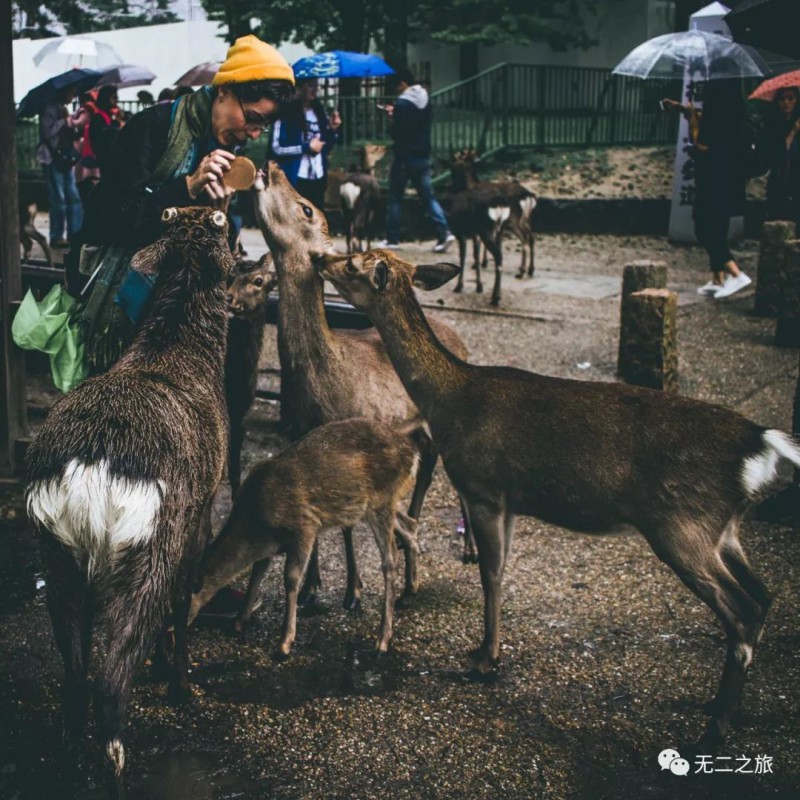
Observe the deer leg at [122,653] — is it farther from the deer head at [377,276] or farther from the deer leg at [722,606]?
the deer leg at [722,606]

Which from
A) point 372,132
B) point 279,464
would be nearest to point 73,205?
point 372,132

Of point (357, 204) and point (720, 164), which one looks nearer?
point (720, 164)

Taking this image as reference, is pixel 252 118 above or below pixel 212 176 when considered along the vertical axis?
above

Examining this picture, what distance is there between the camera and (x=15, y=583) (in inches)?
198

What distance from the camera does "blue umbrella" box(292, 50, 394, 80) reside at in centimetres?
1403

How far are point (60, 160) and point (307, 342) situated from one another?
33.3ft

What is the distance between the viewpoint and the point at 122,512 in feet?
10.7

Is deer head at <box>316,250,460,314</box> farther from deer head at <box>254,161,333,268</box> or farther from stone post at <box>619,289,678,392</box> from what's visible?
stone post at <box>619,289,678,392</box>

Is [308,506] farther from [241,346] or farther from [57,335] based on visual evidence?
[57,335]

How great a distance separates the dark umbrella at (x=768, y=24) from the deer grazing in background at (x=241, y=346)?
275 cm

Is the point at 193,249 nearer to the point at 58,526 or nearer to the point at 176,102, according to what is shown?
the point at 176,102

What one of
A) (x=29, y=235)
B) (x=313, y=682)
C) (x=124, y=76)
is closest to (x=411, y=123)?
(x=29, y=235)

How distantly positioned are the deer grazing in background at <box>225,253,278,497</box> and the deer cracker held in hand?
0.85 m

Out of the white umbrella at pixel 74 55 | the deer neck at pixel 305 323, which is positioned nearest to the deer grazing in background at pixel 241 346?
the deer neck at pixel 305 323
